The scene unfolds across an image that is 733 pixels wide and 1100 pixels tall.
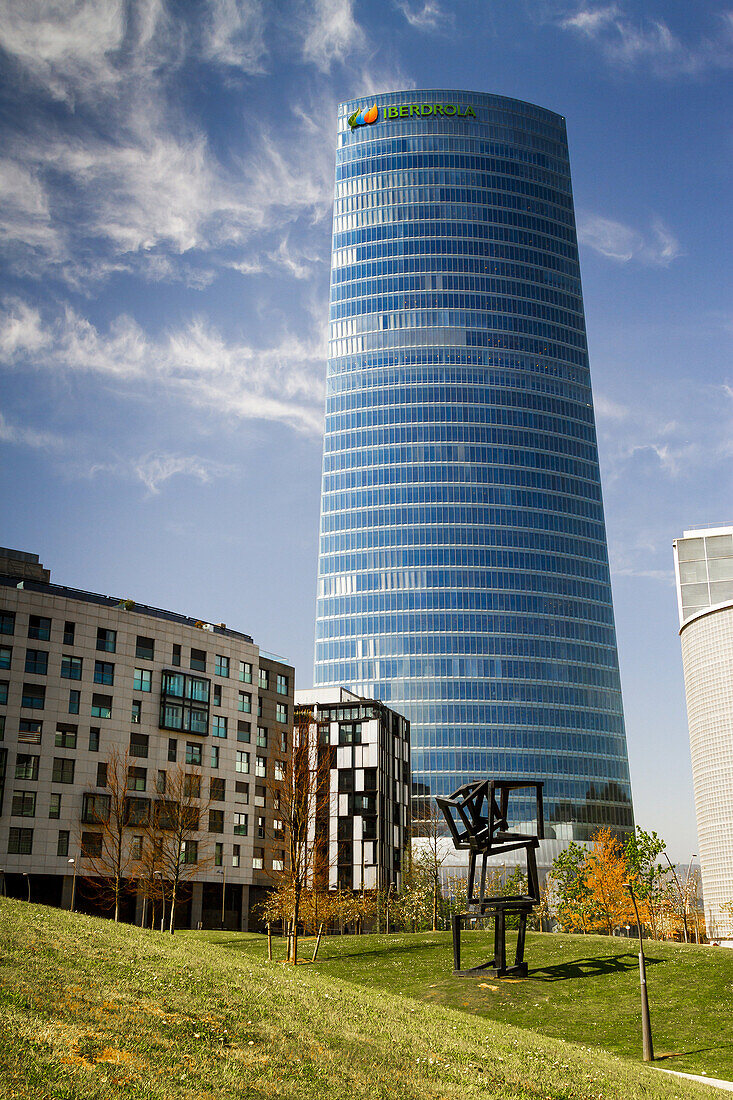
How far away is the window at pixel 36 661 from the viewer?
8638 centimetres

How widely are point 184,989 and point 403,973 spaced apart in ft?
109

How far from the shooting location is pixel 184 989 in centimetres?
2281

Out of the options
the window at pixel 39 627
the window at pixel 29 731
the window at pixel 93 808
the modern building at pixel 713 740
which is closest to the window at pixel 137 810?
the window at pixel 93 808

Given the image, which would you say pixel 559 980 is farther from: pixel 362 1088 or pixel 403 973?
pixel 362 1088

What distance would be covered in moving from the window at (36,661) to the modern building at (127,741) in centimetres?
9

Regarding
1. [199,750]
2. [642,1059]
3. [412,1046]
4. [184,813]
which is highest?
[199,750]

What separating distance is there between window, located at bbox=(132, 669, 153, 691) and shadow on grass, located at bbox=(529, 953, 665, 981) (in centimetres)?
5491

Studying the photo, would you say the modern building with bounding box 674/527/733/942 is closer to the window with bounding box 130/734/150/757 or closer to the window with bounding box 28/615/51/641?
the window with bounding box 130/734/150/757

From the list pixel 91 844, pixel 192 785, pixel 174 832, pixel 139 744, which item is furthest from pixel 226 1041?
pixel 139 744

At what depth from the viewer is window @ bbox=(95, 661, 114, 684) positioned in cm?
9094

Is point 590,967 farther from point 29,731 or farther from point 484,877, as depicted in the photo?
point 29,731

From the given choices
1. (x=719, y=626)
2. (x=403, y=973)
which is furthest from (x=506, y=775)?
(x=403, y=973)

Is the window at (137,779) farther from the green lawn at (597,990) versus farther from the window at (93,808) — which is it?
the green lawn at (597,990)

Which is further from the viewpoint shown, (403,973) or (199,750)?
(199,750)
